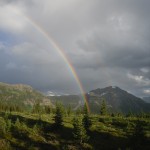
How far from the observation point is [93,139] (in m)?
60.0

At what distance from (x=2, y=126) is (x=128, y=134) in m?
33.4

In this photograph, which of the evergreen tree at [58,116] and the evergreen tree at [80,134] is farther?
the evergreen tree at [58,116]

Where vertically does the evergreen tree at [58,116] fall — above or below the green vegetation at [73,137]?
above

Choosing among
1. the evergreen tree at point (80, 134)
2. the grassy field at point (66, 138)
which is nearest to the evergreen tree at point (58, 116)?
the grassy field at point (66, 138)

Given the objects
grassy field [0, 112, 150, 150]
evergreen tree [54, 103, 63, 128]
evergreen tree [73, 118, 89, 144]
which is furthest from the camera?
evergreen tree [54, 103, 63, 128]

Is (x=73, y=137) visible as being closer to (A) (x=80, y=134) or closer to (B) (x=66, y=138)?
(B) (x=66, y=138)

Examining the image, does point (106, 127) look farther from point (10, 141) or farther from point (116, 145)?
point (10, 141)

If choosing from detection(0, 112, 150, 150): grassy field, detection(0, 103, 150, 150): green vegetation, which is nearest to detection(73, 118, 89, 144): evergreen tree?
detection(0, 103, 150, 150): green vegetation

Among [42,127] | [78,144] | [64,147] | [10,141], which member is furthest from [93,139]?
[10,141]

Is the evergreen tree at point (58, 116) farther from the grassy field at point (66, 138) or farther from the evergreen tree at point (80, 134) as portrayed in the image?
the evergreen tree at point (80, 134)

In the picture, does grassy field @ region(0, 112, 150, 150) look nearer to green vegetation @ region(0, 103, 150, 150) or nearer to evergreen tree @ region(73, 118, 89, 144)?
green vegetation @ region(0, 103, 150, 150)

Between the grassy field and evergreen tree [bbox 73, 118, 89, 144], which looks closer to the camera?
the grassy field

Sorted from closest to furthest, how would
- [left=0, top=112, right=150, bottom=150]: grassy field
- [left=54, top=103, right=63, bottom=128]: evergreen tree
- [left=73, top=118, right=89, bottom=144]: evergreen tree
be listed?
1. [left=0, top=112, right=150, bottom=150]: grassy field
2. [left=73, top=118, right=89, bottom=144]: evergreen tree
3. [left=54, top=103, right=63, bottom=128]: evergreen tree

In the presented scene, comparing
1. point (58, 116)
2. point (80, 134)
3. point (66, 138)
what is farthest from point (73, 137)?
point (58, 116)
